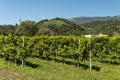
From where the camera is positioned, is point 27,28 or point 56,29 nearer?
point 27,28

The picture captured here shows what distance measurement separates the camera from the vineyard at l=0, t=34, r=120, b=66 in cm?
2009

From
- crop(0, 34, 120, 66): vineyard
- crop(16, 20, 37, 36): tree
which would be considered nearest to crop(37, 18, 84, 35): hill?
crop(16, 20, 37, 36): tree

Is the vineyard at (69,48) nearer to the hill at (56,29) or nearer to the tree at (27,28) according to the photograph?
the hill at (56,29)

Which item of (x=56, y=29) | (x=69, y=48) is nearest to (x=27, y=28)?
(x=56, y=29)

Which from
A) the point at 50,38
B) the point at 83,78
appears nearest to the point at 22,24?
Result: the point at 50,38

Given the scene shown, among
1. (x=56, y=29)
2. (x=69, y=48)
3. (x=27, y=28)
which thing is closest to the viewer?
(x=69, y=48)

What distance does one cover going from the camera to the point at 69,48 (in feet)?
73.1

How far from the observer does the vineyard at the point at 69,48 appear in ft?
65.9

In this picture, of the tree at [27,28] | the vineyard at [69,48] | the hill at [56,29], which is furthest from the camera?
the tree at [27,28]

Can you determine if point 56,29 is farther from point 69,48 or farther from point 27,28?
point 69,48

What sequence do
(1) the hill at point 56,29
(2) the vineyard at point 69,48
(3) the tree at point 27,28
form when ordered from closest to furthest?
(2) the vineyard at point 69,48
(1) the hill at point 56,29
(3) the tree at point 27,28

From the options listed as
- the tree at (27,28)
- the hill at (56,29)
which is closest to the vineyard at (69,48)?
the hill at (56,29)

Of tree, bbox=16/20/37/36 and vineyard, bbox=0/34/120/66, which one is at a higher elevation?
tree, bbox=16/20/37/36

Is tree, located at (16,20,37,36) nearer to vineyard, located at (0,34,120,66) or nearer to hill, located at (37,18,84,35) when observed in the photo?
hill, located at (37,18,84,35)
